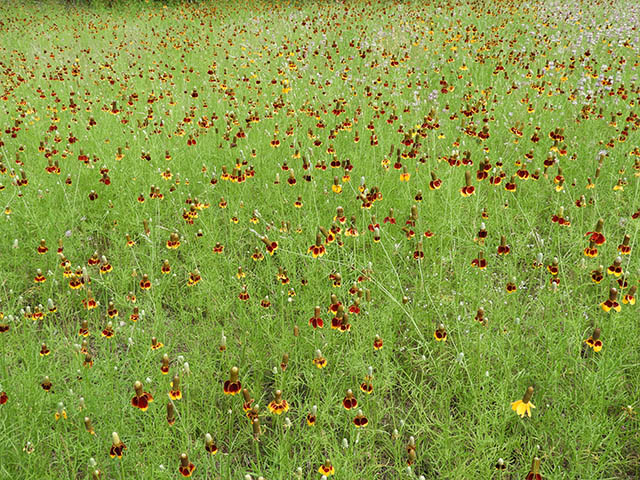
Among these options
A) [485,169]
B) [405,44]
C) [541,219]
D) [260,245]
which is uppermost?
Result: [405,44]

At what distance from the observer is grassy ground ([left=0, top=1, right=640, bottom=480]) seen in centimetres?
210

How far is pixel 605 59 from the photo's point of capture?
272 inches

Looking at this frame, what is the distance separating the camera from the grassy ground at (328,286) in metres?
2.10

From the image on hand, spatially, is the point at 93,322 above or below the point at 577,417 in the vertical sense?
below

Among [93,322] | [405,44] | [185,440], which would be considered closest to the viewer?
[185,440]

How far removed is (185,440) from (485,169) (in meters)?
2.18

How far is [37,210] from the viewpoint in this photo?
380 centimetres

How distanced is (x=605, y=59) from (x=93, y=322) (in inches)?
297

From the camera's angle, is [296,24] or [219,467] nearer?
[219,467]

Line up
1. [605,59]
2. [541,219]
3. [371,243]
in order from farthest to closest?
[605,59]
[541,219]
[371,243]

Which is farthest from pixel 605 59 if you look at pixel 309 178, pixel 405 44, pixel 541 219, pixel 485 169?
pixel 309 178

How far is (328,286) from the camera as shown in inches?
120

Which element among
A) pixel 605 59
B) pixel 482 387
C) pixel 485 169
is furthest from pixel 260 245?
pixel 605 59

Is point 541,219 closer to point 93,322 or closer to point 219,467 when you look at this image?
point 219,467
